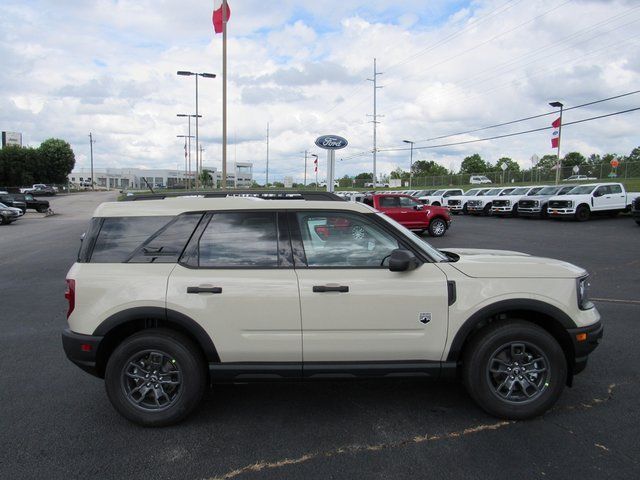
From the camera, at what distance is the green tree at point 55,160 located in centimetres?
8519

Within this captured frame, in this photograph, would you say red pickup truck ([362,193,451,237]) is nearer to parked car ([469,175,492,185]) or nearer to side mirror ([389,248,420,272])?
side mirror ([389,248,420,272])

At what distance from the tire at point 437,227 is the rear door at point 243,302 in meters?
15.4

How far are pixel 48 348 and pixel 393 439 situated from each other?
415cm

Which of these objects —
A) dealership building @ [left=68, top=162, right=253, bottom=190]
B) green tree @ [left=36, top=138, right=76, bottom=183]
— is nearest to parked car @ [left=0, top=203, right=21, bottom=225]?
green tree @ [left=36, top=138, right=76, bottom=183]

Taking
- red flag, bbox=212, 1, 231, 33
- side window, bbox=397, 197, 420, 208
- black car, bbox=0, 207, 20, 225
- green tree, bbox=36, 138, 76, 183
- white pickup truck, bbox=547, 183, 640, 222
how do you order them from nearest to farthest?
side window, bbox=397, 197, 420, 208 < red flag, bbox=212, 1, 231, 33 < white pickup truck, bbox=547, 183, 640, 222 < black car, bbox=0, 207, 20, 225 < green tree, bbox=36, 138, 76, 183

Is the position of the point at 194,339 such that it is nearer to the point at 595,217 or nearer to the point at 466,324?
the point at 466,324

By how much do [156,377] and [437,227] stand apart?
1601 cm

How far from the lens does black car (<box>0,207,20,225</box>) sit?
26416mm

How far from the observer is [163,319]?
12.1 feet

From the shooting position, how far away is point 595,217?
2575 centimetres

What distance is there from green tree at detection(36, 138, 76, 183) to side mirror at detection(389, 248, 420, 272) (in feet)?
307

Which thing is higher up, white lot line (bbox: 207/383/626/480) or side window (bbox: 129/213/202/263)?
side window (bbox: 129/213/202/263)

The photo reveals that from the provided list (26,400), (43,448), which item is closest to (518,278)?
(43,448)

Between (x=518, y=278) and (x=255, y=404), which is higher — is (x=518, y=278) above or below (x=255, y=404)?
above
